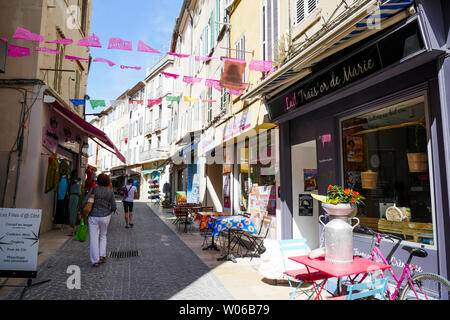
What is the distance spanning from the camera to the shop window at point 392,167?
388 centimetres

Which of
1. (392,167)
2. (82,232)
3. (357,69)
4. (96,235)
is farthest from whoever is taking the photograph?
(82,232)

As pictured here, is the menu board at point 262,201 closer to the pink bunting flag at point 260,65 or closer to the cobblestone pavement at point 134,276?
the cobblestone pavement at point 134,276

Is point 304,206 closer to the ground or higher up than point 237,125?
closer to the ground

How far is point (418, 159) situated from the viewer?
3945 millimetres

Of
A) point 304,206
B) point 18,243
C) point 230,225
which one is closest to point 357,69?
point 304,206

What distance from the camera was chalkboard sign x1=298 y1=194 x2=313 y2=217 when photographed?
7.07 metres

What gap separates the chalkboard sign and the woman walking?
13.6 feet

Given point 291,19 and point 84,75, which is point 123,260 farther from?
point 84,75

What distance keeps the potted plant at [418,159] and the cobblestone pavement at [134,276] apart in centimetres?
310

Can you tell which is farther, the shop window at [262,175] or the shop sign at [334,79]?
the shop window at [262,175]

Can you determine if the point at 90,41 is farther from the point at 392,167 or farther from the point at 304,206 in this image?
the point at 392,167

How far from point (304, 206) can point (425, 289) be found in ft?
12.0

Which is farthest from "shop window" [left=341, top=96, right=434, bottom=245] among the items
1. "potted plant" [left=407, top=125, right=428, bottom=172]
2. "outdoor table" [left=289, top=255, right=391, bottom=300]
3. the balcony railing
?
the balcony railing

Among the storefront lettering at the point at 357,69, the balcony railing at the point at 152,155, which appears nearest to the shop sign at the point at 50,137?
the storefront lettering at the point at 357,69
